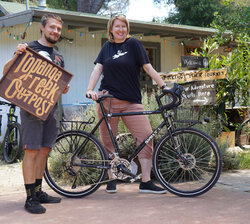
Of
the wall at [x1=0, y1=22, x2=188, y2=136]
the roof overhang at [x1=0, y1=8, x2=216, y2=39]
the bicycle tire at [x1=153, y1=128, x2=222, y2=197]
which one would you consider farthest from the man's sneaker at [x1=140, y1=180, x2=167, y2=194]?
the wall at [x1=0, y1=22, x2=188, y2=136]

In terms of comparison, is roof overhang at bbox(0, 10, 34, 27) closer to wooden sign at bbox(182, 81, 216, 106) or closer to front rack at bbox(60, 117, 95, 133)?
front rack at bbox(60, 117, 95, 133)

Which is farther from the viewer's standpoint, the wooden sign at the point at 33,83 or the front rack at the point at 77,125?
the front rack at the point at 77,125

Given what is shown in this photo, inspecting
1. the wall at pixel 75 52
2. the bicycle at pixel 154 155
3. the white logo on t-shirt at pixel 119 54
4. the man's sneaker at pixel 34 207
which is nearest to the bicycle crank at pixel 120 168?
the bicycle at pixel 154 155

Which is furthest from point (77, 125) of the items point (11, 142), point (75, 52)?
point (75, 52)

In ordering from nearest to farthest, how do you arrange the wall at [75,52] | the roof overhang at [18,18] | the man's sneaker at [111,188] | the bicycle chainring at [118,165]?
the bicycle chainring at [118,165] < the man's sneaker at [111,188] < the roof overhang at [18,18] < the wall at [75,52]

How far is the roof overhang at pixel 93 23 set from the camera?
7.89 meters

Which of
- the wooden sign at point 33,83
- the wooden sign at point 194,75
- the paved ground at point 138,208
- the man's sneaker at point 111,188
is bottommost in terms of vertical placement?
the paved ground at point 138,208

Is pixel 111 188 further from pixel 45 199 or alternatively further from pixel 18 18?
pixel 18 18

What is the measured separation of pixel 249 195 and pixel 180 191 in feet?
2.56

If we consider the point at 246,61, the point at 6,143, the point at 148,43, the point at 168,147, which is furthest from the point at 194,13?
the point at 168,147

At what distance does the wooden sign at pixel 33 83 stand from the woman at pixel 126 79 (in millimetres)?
508

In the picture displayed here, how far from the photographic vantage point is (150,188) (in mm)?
4645

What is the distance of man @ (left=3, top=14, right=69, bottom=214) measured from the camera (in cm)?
402

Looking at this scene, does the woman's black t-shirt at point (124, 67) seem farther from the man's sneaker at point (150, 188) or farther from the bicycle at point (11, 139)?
the bicycle at point (11, 139)
